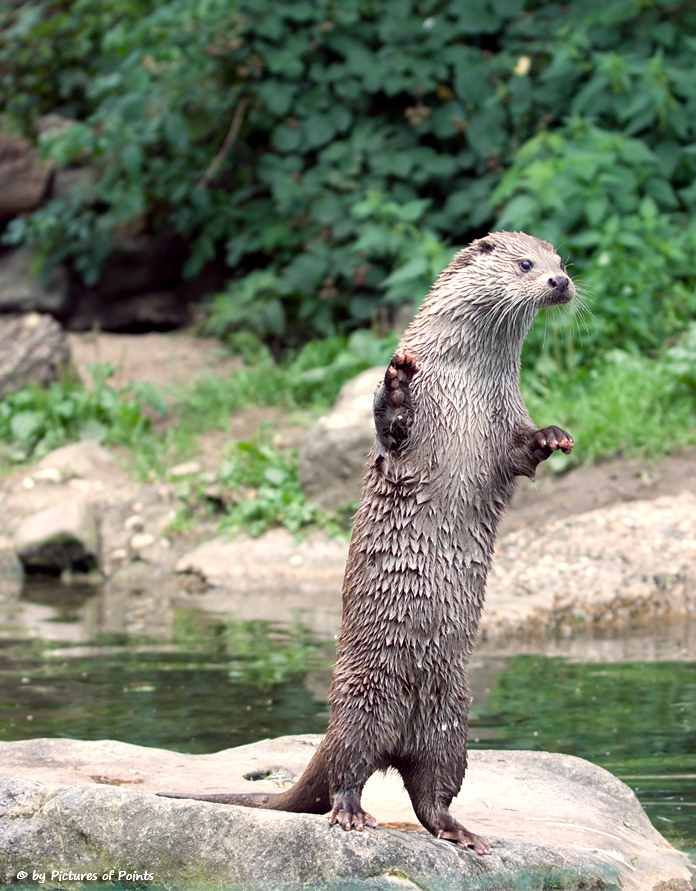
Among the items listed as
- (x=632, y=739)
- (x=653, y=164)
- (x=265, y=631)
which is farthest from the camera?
(x=653, y=164)

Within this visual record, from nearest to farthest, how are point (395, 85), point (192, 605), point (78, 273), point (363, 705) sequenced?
point (363, 705), point (192, 605), point (395, 85), point (78, 273)

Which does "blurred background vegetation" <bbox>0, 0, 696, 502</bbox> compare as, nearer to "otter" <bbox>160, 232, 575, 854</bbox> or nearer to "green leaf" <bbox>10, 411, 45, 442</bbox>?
"green leaf" <bbox>10, 411, 45, 442</bbox>

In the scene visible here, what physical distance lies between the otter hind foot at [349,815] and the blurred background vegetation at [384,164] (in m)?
4.94

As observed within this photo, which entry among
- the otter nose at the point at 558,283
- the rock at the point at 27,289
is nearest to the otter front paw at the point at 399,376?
the otter nose at the point at 558,283

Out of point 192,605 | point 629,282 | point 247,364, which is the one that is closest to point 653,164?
point 629,282

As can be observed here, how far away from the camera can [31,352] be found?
385 inches

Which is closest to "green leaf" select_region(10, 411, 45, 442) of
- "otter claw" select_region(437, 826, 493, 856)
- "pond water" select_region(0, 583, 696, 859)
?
"pond water" select_region(0, 583, 696, 859)

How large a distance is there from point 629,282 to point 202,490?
147 inches

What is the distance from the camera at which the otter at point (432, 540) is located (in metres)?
3.00

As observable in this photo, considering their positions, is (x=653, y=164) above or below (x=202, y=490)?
above

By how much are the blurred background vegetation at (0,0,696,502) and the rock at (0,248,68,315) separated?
0.80 ft

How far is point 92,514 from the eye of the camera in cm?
821

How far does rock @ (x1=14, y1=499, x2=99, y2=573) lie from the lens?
7.95 metres

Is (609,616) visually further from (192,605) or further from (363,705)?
(363,705)
